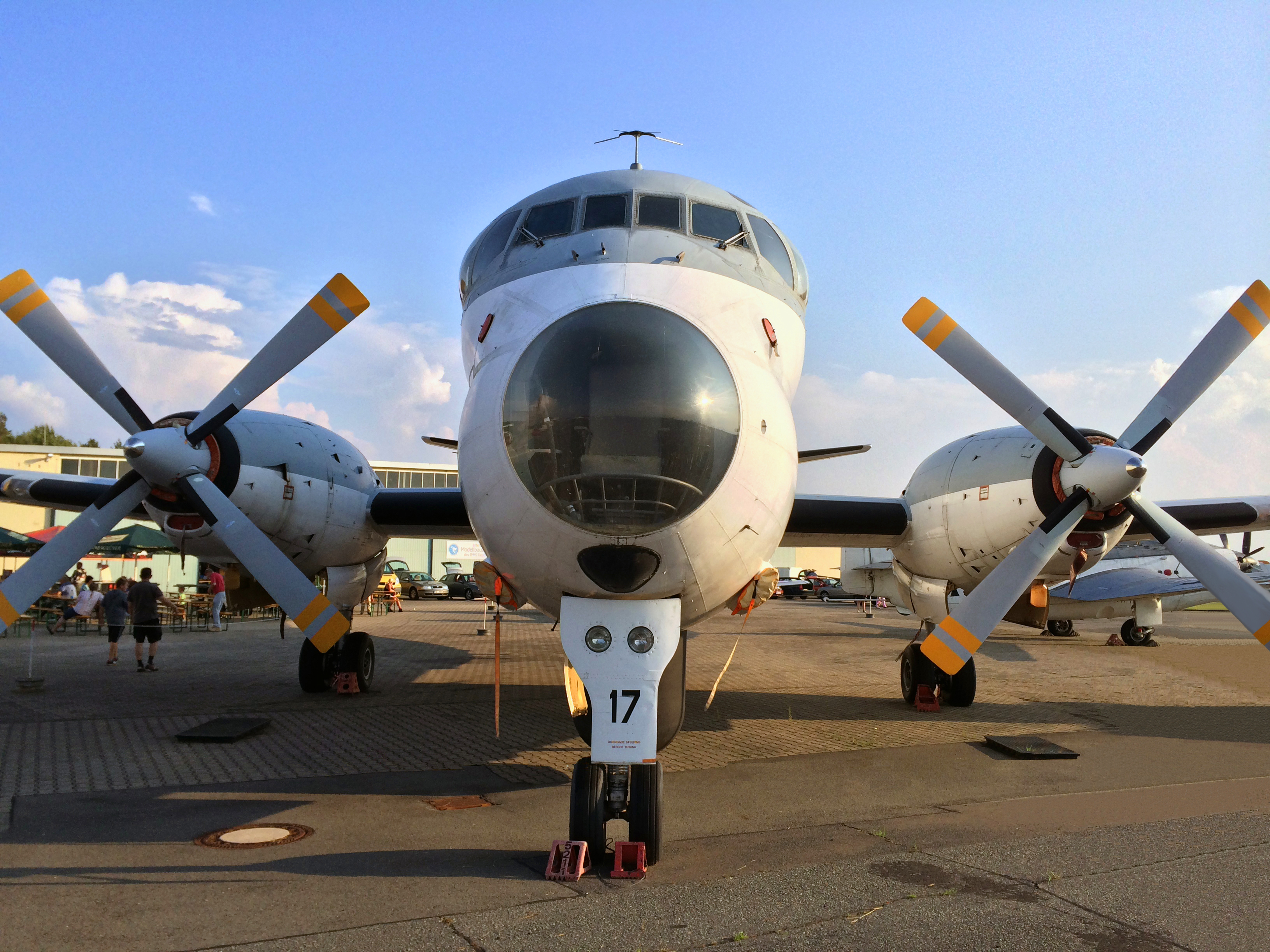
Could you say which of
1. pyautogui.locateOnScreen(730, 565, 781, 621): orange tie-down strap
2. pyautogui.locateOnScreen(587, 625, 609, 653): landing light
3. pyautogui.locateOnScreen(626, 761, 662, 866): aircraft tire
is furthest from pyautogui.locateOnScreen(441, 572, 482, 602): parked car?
pyautogui.locateOnScreen(626, 761, 662, 866): aircraft tire

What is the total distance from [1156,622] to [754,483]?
2046 cm

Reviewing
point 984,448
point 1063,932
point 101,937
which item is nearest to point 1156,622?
point 984,448

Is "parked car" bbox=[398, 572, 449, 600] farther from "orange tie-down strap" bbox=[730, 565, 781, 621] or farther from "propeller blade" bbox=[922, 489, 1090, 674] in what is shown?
"orange tie-down strap" bbox=[730, 565, 781, 621]

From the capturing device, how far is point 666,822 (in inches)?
235

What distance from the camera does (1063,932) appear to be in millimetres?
3969

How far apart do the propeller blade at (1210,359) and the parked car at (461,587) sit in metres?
33.5

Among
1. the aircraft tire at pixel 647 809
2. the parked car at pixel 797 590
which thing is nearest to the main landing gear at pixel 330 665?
the aircraft tire at pixel 647 809

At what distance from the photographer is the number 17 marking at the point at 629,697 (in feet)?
16.6

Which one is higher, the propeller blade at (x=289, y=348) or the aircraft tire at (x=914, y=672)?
the propeller blade at (x=289, y=348)

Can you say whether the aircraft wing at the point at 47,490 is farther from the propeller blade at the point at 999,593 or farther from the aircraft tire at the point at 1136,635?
the aircraft tire at the point at 1136,635

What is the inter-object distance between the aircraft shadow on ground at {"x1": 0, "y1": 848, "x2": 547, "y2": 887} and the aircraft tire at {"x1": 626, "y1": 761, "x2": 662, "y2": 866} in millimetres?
584

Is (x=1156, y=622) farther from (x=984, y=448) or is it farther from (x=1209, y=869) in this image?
(x=1209, y=869)

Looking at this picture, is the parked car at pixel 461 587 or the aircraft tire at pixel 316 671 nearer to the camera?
the aircraft tire at pixel 316 671

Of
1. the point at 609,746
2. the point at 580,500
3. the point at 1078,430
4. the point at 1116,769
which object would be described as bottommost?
the point at 1116,769
